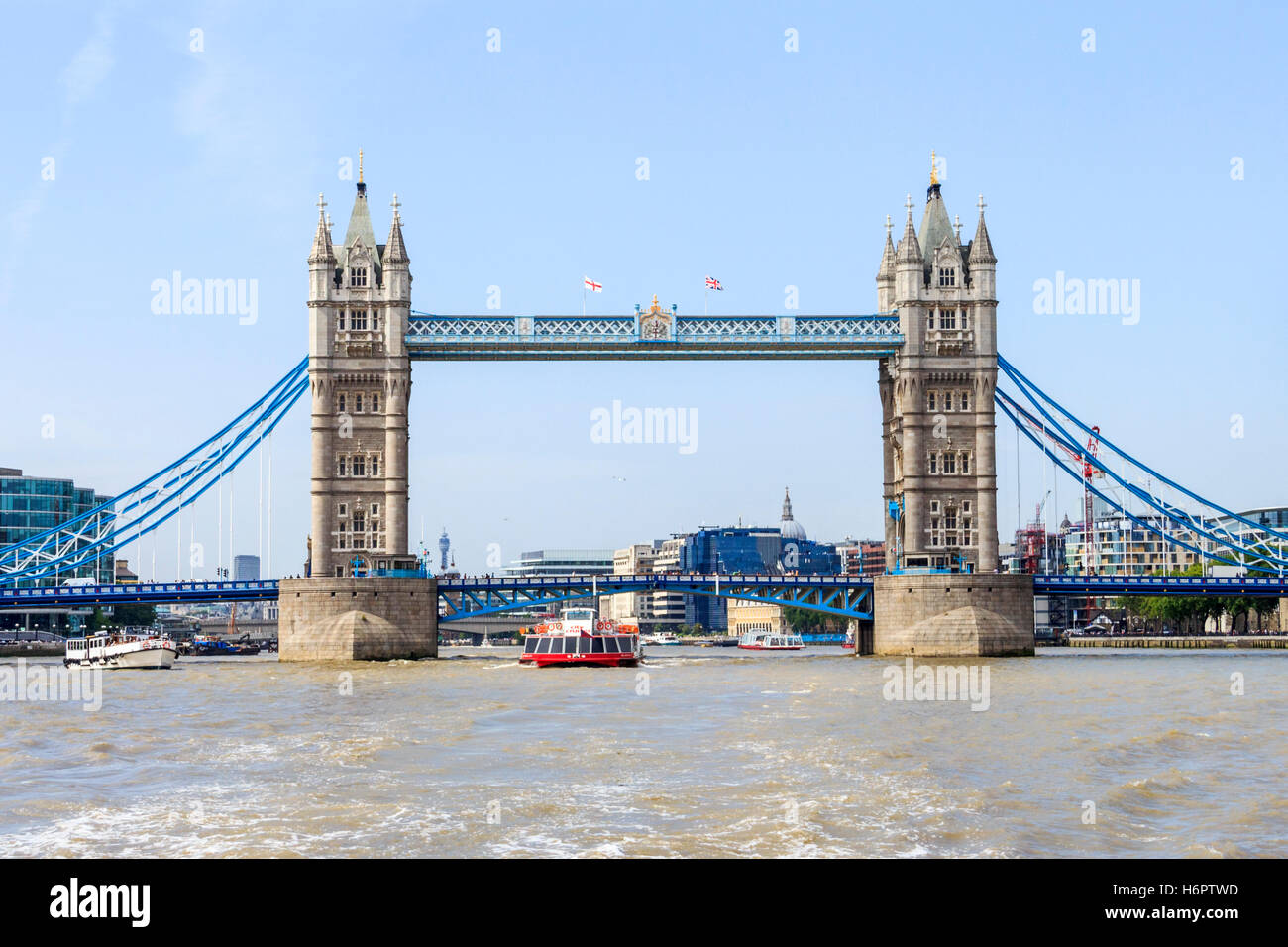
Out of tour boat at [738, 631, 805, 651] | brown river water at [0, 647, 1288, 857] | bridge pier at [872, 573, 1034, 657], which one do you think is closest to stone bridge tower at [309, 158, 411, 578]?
bridge pier at [872, 573, 1034, 657]

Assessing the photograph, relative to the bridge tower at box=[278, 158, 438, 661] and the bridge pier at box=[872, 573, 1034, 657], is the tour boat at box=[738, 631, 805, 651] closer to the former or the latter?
the bridge pier at box=[872, 573, 1034, 657]

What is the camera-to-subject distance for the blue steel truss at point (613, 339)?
86.4m

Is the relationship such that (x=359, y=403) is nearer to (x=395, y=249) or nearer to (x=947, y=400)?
(x=395, y=249)

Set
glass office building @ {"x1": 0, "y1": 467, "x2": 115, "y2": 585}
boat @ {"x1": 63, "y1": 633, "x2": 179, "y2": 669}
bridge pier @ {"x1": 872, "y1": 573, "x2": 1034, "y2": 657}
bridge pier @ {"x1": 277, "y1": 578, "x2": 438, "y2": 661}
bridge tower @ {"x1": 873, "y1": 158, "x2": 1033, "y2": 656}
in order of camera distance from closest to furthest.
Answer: bridge pier @ {"x1": 277, "y1": 578, "x2": 438, "y2": 661}
bridge pier @ {"x1": 872, "y1": 573, "x2": 1034, "y2": 657}
bridge tower @ {"x1": 873, "y1": 158, "x2": 1033, "y2": 656}
boat @ {"x1": 63, "y1": 633, "x2": 179, "y2": 669}
glass office building @ {"x1": 0, "y1": 467, "x2": 115, "y2": 585}

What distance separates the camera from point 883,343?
290 feet

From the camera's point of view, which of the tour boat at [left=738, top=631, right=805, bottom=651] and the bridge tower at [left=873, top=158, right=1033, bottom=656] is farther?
the tour boat at [left=738, top=631, right=805, bottom=651]

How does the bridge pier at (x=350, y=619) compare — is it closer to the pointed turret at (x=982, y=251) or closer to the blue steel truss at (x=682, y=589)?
the blue steel truss at (x=682, y=589)

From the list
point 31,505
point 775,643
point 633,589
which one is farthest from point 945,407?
point 31,505

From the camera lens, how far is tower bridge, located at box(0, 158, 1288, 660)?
85250 millimetres

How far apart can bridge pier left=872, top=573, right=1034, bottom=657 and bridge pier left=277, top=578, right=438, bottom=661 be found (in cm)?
2611

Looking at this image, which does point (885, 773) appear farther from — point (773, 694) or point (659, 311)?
point (659, 311)

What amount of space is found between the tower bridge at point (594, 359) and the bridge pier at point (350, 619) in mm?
91

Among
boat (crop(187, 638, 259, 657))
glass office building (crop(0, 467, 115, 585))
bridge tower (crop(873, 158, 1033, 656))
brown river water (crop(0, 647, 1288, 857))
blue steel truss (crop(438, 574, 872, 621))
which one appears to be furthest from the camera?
glass office building (crop(0, 467, 115, 585))

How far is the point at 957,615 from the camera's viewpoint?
85000 mm
